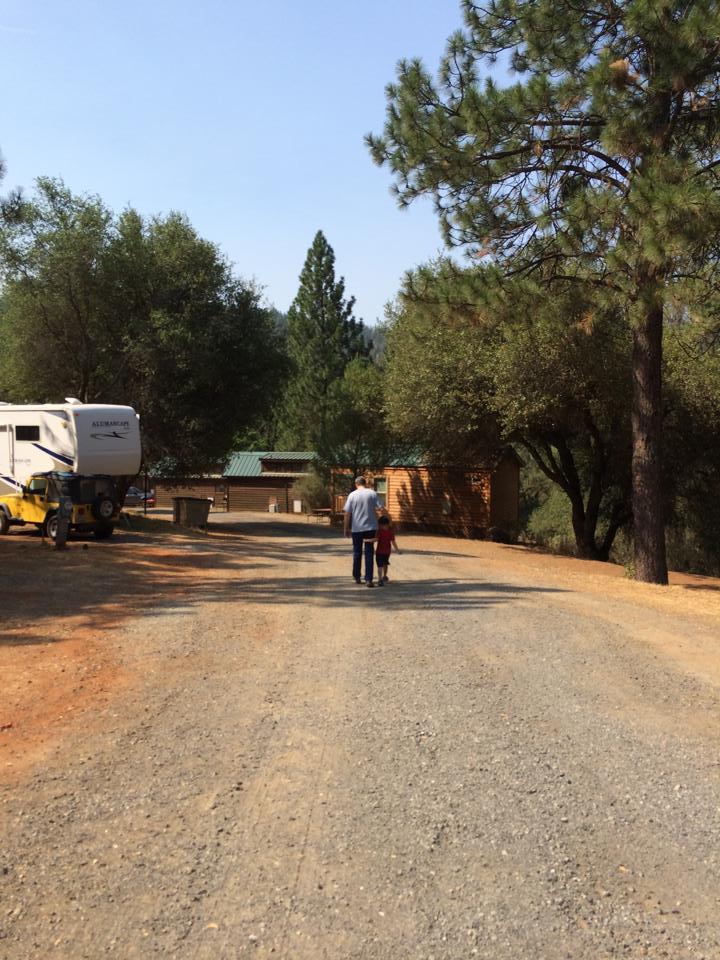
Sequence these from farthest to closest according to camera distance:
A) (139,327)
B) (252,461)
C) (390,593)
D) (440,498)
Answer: (252,461) → (440,498) → (139,327) → (390,593)

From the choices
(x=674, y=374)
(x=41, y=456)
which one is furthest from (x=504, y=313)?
(x=41, y=456)

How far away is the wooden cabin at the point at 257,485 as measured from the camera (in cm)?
5125

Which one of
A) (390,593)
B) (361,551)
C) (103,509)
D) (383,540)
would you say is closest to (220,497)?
(103,509)

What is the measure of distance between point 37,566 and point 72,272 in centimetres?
1353

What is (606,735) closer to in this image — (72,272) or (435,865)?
(435,865)

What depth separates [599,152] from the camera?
53.2 feet

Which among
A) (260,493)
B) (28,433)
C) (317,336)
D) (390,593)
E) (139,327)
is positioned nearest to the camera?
(390,593)

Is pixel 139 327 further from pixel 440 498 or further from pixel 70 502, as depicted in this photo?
pixel 440 498

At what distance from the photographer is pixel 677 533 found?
88.1 ft

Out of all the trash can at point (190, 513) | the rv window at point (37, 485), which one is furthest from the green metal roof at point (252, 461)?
the rv window at point (37, 485)

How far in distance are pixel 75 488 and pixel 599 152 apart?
44.8 ft

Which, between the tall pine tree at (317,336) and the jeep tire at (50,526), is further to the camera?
the tall pine tree at (317,336)

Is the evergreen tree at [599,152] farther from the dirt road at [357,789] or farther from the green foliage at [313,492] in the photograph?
the green foliage at [313,492]

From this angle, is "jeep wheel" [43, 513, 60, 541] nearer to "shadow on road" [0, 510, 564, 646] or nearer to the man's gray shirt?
"shadow on road" [0, 510, 564, 646]
